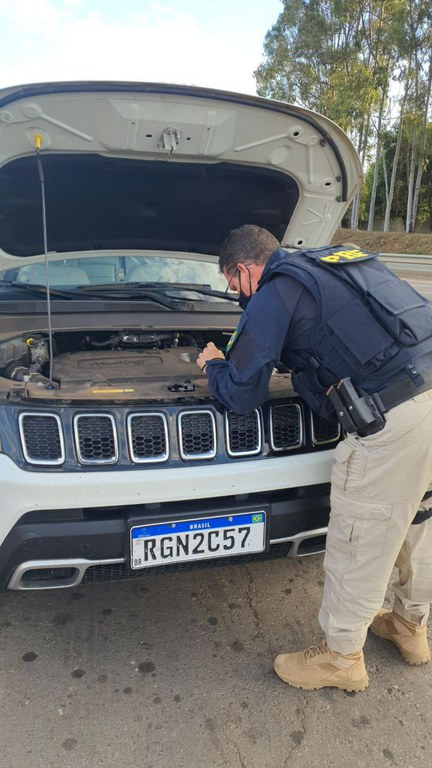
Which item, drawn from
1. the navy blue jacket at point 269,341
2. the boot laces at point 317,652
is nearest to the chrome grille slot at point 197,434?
the navy blue jacket at point 269,341

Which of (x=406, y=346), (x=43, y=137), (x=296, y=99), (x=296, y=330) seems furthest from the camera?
(x=296, y=99)

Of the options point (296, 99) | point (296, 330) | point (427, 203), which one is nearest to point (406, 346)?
point (296, 330)

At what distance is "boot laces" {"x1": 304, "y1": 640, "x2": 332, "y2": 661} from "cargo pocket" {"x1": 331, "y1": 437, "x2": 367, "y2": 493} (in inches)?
25.2

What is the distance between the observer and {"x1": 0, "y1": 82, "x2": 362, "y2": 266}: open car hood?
2.39m

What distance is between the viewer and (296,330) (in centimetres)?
188

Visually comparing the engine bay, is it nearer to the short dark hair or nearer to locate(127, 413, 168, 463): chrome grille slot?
locate(127, 413, 168, 463): chrome grille slot

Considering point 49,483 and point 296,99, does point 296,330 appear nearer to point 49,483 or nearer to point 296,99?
point 49,483

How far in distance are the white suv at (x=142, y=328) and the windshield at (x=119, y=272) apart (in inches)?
0.5

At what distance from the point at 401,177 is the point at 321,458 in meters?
35.0

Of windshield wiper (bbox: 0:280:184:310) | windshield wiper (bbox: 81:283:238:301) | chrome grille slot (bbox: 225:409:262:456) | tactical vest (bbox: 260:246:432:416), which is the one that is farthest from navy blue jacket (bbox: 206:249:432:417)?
windshield wiper (bbox: 81:283:238:301)

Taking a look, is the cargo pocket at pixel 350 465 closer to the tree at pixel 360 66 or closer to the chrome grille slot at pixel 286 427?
the chrome grille slot at pixel 286 427

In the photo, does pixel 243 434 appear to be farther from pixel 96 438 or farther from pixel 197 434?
pixel 96 438

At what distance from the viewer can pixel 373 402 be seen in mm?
1770

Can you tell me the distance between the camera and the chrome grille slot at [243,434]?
207 centimetres
